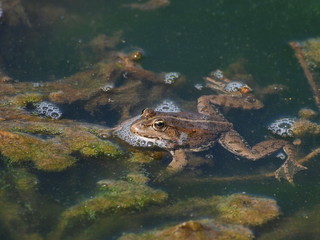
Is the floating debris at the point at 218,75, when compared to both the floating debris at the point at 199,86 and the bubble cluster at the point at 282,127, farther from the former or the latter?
the bubble cluster at the point at 282,127

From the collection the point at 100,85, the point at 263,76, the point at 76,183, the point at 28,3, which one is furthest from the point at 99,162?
the point at 28,3

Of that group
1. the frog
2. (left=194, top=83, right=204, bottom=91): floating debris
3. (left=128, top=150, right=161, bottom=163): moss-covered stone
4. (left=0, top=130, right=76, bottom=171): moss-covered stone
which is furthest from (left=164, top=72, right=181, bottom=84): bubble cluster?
(left=0, top=130, right=76, bottom=171): moss-covered stone

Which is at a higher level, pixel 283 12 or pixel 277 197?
pixel 283 12

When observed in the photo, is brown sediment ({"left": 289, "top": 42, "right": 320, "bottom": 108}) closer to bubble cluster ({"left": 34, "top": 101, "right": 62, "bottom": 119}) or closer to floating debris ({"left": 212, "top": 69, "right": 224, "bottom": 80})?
floating debris ({"left": 212, "top": 69, "right": 224, "bottom": 80})

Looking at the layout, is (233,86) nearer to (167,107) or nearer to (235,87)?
(235,87)

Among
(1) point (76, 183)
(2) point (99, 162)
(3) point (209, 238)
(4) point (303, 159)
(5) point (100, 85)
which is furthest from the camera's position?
(5) point (100, 85)

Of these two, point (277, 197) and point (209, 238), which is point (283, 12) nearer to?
point (277, 197)
